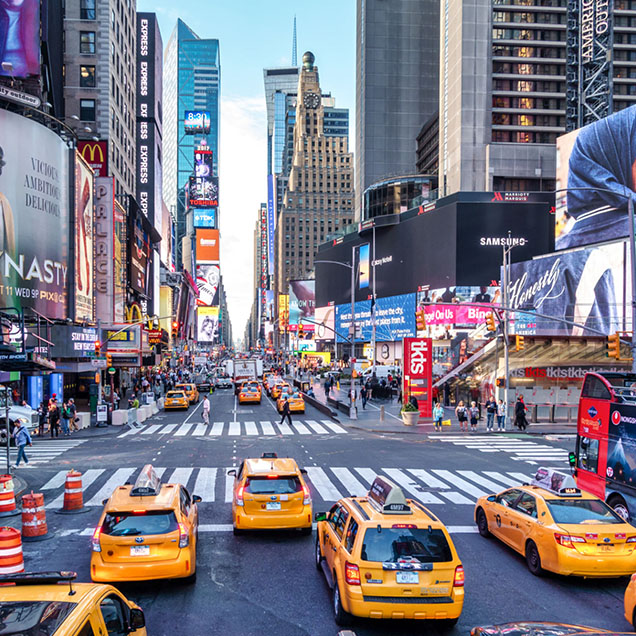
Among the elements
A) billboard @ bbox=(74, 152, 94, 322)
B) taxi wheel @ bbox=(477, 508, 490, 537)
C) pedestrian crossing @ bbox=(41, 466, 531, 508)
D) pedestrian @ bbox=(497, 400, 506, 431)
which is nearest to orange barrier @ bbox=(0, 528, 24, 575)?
pedestrian crossing @ bbox=(41, 466, 531, 508)

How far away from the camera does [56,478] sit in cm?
2036

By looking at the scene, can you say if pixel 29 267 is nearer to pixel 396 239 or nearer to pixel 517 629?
pixel 517 629

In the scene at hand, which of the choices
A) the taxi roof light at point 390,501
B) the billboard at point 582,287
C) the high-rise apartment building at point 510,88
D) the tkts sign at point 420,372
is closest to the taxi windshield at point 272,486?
the taxi roof light at point 390,501

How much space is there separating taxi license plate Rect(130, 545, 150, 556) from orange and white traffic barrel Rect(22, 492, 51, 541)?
4.45 m

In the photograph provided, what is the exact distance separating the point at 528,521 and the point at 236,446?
56.4 ft

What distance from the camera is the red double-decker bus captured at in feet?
46.3

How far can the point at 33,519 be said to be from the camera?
1343 cm

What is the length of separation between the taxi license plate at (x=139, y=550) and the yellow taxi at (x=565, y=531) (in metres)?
6.39

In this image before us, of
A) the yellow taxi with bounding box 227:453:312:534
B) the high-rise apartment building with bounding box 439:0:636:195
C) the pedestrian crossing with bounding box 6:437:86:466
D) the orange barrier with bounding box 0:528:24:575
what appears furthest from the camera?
the high-rise apartment building with bounding box 439:0:636:195

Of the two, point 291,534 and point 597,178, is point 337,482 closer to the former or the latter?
point 291,534

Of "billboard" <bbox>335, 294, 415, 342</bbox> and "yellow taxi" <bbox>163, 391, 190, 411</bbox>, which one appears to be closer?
"yellow taxi" <bbox>163, 391, 190, 411</bbox>

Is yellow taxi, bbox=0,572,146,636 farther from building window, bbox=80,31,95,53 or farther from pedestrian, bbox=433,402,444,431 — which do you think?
building window, bbox=80,31,95,53

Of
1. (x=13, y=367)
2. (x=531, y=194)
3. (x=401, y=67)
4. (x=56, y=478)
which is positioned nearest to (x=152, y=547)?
(x=13, y=367)

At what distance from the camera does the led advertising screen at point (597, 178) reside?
58.8 m
